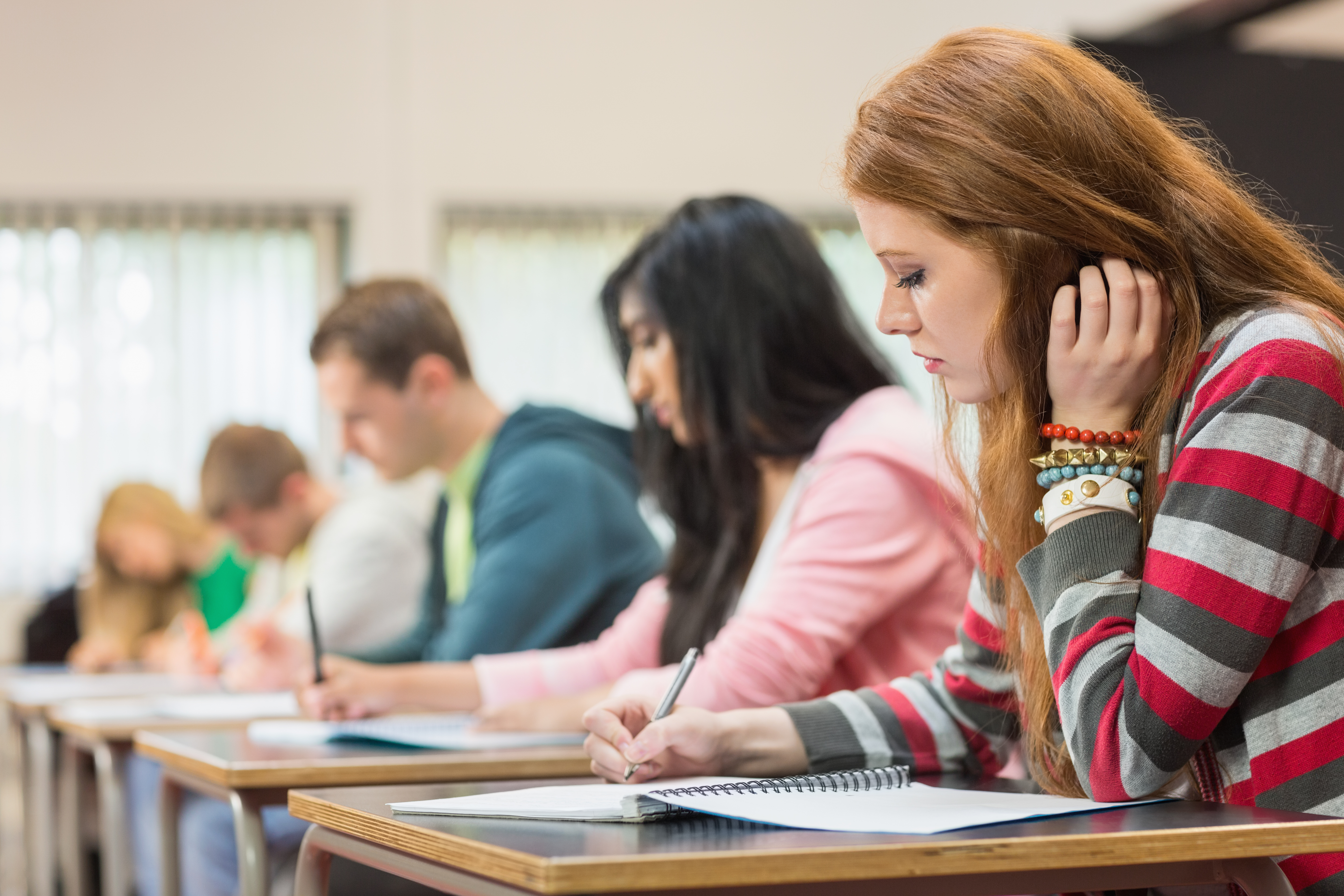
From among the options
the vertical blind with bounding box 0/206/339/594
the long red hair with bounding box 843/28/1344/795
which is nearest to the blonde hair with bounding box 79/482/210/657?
the vertical blind with bounding box 0/206/339/594

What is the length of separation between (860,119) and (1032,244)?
6.4 inches

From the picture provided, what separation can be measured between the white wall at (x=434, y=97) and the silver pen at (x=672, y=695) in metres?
4.01

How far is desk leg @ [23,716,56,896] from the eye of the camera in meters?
2.65

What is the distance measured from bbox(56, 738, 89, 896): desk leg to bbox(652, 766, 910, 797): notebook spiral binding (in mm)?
1918

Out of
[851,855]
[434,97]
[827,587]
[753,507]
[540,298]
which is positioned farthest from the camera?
→ [540,298]

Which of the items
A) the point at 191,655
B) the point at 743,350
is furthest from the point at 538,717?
the point at 191,655

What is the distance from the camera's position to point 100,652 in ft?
12.1

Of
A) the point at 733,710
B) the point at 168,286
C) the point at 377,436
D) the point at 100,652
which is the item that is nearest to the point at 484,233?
the point at 168,286

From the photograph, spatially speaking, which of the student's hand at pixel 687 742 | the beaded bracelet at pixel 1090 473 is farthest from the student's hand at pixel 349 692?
the beaded bracelet at pixel 1090 473

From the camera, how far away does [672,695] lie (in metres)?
1.07

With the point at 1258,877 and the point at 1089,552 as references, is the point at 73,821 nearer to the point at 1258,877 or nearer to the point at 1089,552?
the point at 1089,552

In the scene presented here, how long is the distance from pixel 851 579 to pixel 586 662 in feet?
1.79

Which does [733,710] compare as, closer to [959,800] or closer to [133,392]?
[959,800]

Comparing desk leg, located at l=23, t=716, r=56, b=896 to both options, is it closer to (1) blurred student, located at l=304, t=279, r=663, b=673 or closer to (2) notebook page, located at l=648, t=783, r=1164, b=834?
(1) blurred student, located at l=304, t=279, r=663, b=673
